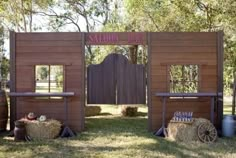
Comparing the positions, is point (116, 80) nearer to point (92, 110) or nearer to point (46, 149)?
point (92, 110)

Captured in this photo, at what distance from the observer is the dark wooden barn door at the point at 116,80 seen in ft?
35.3

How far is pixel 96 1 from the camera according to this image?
85.3ft

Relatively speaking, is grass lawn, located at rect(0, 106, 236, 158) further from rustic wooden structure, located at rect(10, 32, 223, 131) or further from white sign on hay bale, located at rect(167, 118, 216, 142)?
rustic wooden structure, located at rect(10, 32, 223, 131)

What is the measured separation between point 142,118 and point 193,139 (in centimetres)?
404

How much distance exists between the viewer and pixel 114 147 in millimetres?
7230

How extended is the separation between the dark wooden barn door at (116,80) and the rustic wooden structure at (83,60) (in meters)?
1.65

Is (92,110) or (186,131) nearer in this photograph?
A: (186,131)

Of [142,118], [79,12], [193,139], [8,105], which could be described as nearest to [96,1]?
[79,12]

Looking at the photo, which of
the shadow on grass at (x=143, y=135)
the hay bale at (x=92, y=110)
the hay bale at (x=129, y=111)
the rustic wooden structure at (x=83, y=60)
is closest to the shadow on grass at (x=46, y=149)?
the shadow on grass at (x=143, y=135)

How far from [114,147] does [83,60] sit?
8.68ft

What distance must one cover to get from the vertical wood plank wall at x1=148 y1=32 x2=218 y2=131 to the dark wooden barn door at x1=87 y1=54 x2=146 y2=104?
165cm

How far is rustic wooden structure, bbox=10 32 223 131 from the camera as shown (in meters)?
9.11

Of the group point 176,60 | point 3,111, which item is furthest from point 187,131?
point 3,111

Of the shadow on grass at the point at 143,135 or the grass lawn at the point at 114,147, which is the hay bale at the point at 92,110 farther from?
the grass lawn at the point at 114,147
